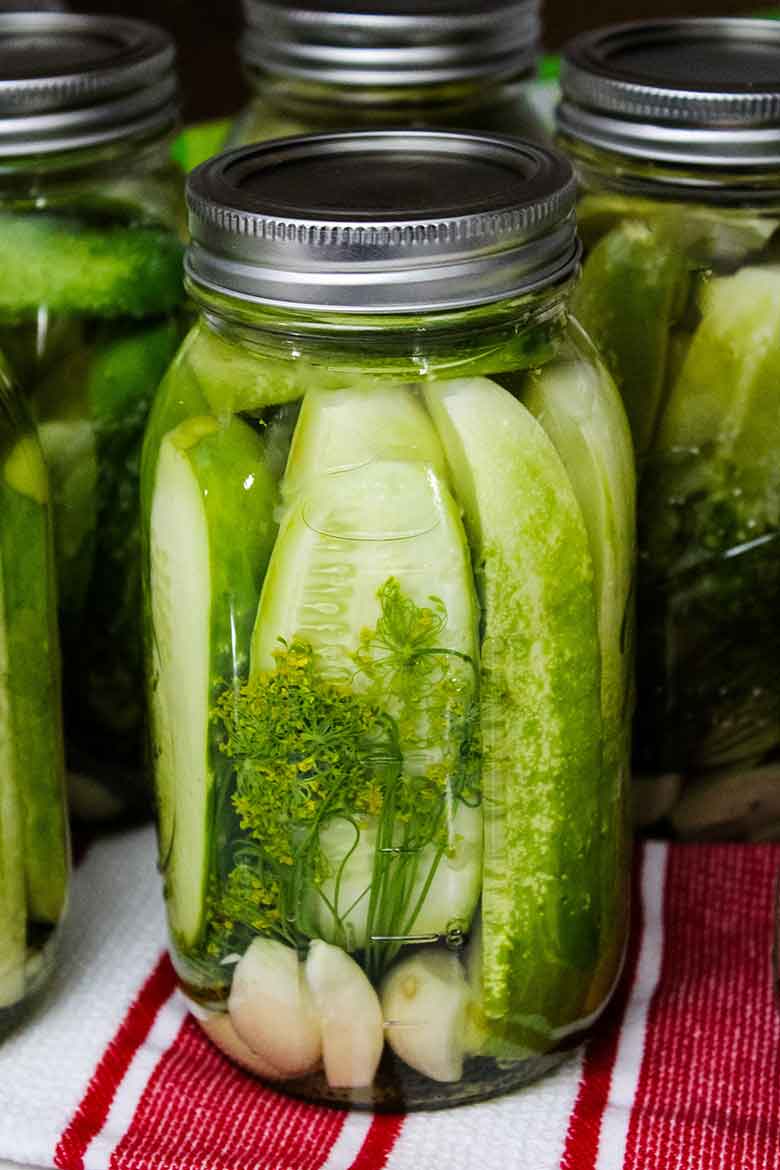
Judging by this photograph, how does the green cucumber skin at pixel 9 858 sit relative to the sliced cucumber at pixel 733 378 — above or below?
below

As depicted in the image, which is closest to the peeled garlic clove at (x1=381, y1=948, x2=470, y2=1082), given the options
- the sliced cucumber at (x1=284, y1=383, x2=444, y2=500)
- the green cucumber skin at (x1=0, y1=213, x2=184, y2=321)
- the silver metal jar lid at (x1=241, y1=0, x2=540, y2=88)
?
the sliced cucumber at (x1=284, y1=383, x2=444, y2=500)

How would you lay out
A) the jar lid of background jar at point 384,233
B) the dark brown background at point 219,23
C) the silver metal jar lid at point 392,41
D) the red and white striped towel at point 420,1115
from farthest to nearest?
1. the dark brown background at point 219,23
2. the silver metal jar lid at point 392,41
3. the red and white striped towel at point 420,1115
4. the jar lid of background jar at point 384,233

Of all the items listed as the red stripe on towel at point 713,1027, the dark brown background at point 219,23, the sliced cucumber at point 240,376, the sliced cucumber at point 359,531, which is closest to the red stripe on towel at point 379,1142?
the red stripe on towel at point 713,1027

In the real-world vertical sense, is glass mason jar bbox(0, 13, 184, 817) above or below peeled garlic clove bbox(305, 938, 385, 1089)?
above

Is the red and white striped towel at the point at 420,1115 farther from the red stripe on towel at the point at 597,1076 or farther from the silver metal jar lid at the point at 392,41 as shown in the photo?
the silver metal jar lid at the point at 392,41

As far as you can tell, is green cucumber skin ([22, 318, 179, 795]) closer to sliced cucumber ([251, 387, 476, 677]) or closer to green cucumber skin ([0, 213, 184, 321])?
green cucumber skin ([0, 213, 184, 321])

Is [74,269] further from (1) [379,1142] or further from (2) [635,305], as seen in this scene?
(1) [379,1142]
